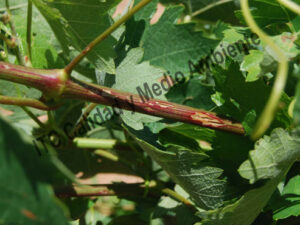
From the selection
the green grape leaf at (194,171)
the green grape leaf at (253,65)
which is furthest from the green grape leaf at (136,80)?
the green grape leaf at (253,65)

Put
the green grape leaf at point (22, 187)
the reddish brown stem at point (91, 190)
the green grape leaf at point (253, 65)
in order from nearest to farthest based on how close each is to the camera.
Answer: the green grape leaf at point (22, 187), the green grape leaf at point (253, 65), the reddish brown stem at point (91, 190)

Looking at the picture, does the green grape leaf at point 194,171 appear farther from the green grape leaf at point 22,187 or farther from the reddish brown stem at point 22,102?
the green grape leaf at point 22,187

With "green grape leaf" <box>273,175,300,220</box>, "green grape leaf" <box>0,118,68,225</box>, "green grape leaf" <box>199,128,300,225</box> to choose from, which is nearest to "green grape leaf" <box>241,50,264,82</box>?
"green grape leaf" <box>199,128,300,225</box>

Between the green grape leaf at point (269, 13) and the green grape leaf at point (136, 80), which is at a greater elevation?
the green grape leaf at point (269, 13)

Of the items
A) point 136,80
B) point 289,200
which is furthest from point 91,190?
point 289,200

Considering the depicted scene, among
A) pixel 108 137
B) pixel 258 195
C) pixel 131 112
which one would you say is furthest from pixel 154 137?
pixel 108 137

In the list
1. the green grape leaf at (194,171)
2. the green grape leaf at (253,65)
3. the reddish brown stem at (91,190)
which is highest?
the green grape leaf at (253,65)

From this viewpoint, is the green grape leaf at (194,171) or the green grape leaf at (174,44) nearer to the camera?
the green grape leaf at (194,171)
